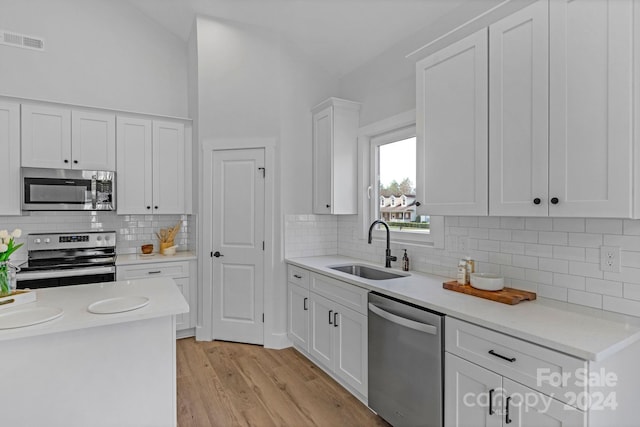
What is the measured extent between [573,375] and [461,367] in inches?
20.6

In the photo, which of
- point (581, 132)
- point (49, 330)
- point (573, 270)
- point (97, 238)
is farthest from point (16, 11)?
point (573, 270)

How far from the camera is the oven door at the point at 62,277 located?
3.11m

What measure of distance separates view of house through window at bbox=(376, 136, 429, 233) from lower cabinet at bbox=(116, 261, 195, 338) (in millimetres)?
2146

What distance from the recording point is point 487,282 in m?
2.05

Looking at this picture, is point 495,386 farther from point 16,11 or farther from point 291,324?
point 16,11

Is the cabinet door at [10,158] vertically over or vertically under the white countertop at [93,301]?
over

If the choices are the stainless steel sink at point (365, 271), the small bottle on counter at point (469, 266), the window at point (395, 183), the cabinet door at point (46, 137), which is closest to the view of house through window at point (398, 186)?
the window at point (395, 183)

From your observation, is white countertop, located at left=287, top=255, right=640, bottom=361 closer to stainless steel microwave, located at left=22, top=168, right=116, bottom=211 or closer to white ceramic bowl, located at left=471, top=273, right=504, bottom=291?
white ceramic bowl, located at left=471, top=273, right=504, bottom=291

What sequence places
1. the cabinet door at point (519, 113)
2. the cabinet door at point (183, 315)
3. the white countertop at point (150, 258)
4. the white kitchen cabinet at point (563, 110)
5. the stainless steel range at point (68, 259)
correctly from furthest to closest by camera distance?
the cabinet door at point (183, 315) → the white countertop at point (150, 258) → the stainless steel range at point (68, 259) → the cabinet door at point (519, 113) → the white kitchen cabinet at point (563, 110)

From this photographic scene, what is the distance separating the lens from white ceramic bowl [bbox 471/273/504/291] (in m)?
2.04

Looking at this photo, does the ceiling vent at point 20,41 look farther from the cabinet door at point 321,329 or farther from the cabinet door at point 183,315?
the cabinet door at point 321,329

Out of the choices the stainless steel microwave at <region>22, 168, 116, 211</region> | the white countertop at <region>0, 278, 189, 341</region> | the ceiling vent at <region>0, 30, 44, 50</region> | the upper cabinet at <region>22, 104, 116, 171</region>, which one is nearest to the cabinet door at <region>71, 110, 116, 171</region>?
the upper cabinet at <region>22, 104, 116, 171</region>

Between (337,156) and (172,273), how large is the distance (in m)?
2.12

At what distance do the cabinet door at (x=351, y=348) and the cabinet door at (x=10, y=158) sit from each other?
3.16 metres
